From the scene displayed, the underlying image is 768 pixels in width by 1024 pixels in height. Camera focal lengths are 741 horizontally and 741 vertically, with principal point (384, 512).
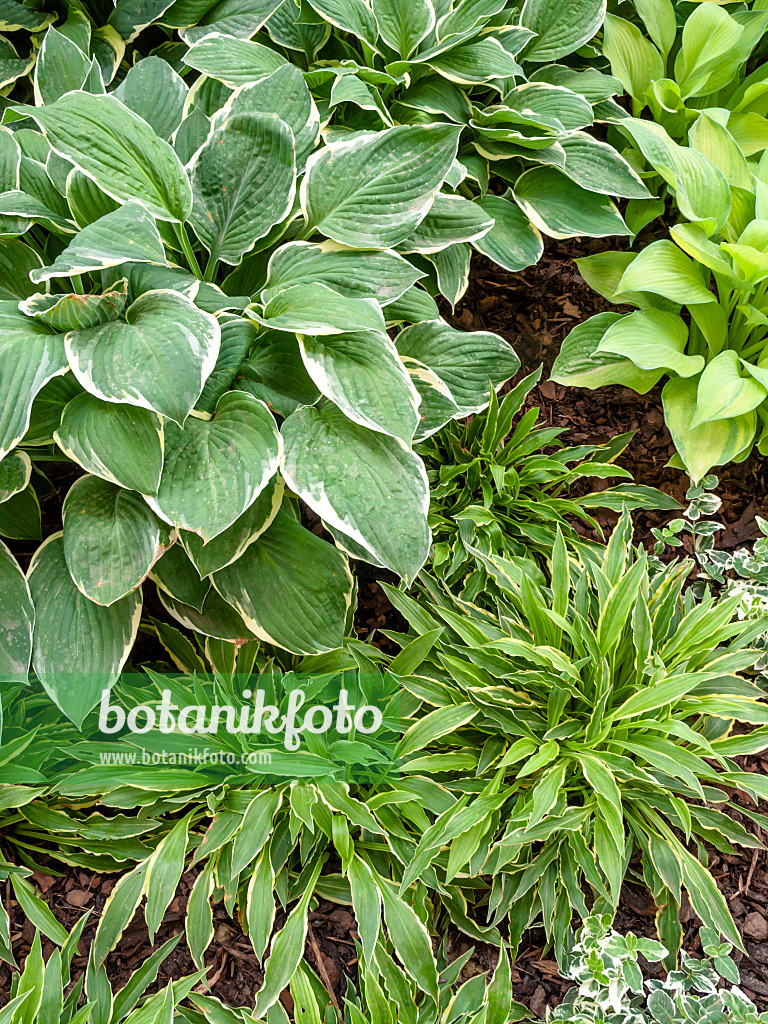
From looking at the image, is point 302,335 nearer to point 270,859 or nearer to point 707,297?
point 270,859

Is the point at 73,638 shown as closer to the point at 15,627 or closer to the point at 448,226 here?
the point at 15,627

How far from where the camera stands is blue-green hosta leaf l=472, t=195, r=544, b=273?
5.56ft

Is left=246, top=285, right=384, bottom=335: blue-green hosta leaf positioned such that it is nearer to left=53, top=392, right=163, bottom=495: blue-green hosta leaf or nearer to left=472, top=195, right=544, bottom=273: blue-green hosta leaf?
left=53, top=392, right=163, bottom=495: blue-green hosta leaf

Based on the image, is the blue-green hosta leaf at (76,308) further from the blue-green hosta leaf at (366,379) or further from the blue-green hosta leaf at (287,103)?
the blue-green hosta leaf at (287,103)

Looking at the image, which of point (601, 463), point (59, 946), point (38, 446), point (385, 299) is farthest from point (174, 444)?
point (601, 463)

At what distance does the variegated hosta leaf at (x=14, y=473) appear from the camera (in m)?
1.19

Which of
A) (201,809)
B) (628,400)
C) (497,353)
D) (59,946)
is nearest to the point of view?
(59,946)

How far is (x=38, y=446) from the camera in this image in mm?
1303

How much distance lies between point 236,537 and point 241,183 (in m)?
0.60

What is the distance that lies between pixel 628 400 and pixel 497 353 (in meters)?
0.52

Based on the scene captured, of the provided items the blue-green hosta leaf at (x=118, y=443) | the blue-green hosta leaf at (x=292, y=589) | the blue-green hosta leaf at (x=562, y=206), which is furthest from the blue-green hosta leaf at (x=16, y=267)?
the blue-green hosta leaf at (x=562, y=206)

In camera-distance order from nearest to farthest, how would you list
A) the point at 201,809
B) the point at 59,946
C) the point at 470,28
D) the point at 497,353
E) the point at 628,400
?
1. the point at 59,946
2. the point at 201,809
3. the point at 497,353
4. the point at 470,28
5. the point at 628,400

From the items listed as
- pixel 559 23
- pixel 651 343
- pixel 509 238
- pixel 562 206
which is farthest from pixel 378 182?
pixel 559 23

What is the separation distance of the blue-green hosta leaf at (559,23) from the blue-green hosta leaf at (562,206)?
0.30 metres
